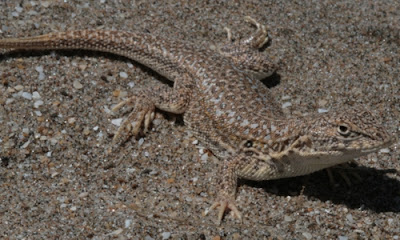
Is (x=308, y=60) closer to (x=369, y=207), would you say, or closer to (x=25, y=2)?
(x=369, y=207)

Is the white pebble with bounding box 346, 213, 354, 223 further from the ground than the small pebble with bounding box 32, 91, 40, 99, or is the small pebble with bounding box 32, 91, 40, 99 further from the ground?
the white pebble with bounding box 346, 213, 354, 223

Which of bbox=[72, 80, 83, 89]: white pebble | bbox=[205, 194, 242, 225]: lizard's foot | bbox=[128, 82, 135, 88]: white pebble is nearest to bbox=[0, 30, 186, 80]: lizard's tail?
bbox=[128, 82, 135, 88]: white pebble

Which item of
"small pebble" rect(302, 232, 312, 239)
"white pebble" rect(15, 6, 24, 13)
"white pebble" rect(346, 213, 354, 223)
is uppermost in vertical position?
"white pebble" rect(346, 213, 354, 223)

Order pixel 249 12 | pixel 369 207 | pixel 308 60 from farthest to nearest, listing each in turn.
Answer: pixel 249 12
pixel 308 60
pixel 369 207

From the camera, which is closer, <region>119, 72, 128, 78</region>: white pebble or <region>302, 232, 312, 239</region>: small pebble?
<region>302, 232, 312, 239</region>: small pebble

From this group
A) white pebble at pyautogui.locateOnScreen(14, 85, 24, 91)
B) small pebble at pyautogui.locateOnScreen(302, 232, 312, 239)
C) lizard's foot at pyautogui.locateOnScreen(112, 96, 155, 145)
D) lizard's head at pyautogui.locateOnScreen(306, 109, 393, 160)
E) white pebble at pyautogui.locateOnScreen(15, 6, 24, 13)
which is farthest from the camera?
white pebble at pyautogui.locateOnScreen(15, 6, 24, 13)

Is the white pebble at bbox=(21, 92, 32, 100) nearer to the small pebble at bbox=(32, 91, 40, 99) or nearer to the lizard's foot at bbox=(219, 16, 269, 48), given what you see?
the small pebble at bbox=(32, 91, 40, 99)

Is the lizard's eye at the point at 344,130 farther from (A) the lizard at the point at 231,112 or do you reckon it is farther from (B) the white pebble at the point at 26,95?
(B) the white pebble at the point at 26,95

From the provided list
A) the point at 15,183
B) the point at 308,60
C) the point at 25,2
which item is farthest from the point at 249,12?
the point at 15,183
